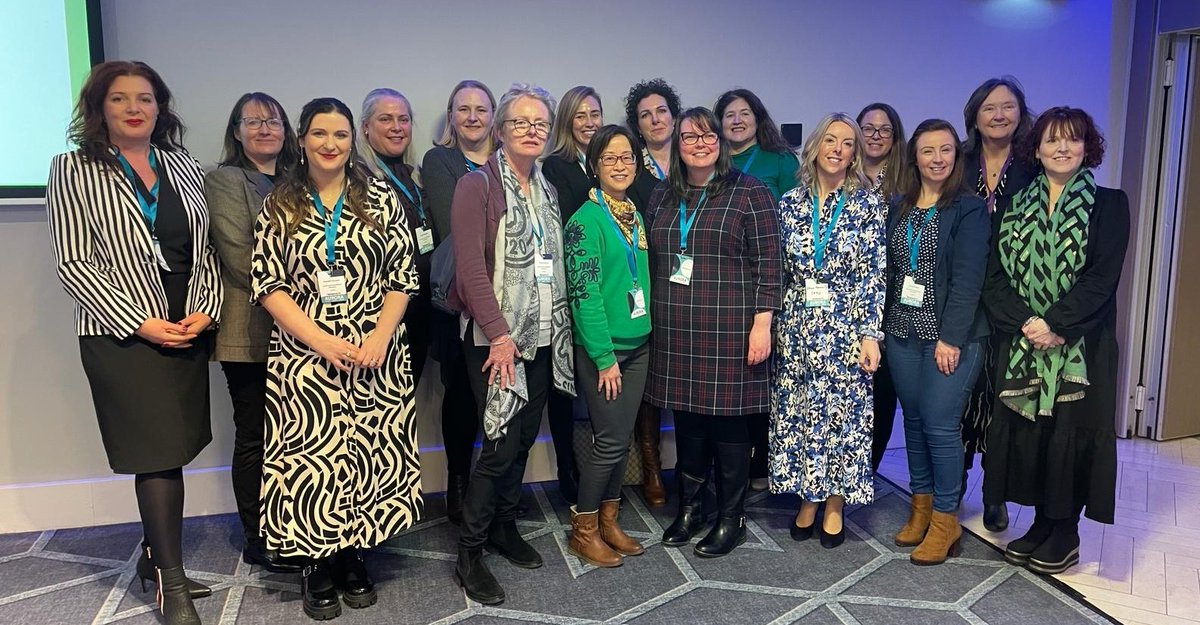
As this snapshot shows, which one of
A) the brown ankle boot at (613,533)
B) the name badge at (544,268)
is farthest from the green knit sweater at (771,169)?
the brown ankle boot at (613,533)

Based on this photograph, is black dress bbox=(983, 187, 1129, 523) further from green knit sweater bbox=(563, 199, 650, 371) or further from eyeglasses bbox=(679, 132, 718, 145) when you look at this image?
green knit sweater bbox=(563, 199, 650, 371)

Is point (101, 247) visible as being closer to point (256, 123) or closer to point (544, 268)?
point (256, 123)

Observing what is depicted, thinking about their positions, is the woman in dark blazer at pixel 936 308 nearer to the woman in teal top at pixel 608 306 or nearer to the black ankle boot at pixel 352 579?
the woman in teal top at pixel 608 306

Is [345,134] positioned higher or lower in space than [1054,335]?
higher

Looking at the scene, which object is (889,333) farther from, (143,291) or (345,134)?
(143,291)

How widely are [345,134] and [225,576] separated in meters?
1.65

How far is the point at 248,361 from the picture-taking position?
2590 mm

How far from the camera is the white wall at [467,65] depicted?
10.3 feet

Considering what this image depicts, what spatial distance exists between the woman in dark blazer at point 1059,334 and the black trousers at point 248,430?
2.57 metres

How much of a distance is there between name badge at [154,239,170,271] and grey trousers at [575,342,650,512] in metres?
1.32

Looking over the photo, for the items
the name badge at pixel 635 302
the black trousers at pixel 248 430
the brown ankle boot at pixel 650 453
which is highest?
the name badge at pixel 635 302

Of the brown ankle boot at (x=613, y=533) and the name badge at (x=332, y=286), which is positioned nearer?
the name badge at (x=332, y=286)

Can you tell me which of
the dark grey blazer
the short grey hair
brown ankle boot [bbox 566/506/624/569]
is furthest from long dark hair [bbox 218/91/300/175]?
brown ankle boot [bbox 566/506/624/569]

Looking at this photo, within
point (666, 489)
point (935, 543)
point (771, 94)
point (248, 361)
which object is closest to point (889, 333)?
point (935, 543)
